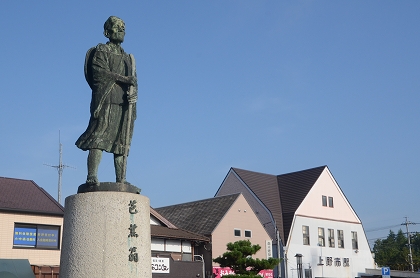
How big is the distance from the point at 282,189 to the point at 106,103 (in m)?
33.9

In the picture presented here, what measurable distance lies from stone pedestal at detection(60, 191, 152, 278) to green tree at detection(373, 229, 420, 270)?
48.4 metres

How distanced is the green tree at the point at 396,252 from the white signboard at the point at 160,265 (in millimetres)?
33759

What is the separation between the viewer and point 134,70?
9.04m

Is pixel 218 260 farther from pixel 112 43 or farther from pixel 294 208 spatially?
pixel 112 43

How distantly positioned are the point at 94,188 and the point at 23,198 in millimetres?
17102

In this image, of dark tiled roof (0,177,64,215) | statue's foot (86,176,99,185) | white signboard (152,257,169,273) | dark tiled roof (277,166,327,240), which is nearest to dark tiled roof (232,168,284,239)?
dark tiled roof (277,166,327,240)

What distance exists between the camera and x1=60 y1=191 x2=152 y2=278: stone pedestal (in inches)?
296

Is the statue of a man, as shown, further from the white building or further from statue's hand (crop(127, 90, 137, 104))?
the white building

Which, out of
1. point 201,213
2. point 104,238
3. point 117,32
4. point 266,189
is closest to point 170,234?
point 201,213

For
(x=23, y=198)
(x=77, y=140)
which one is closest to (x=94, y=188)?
(x=77, y=140)

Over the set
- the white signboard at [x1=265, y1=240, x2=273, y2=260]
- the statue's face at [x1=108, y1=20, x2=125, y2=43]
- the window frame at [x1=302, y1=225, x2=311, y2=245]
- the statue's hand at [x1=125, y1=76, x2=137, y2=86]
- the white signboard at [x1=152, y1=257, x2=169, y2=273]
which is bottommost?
the white signboard at [x1=152, y1=257, x2=169, y2=273]

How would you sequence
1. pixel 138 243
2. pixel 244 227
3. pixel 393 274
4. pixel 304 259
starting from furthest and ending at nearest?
pixel 393 274
pixel 304 259
pixel 244 227
pixel 138 243

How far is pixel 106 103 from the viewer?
8641mm

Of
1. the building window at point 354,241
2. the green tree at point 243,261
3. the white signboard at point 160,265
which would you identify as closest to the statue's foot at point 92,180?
the white signboard at point 160,265
